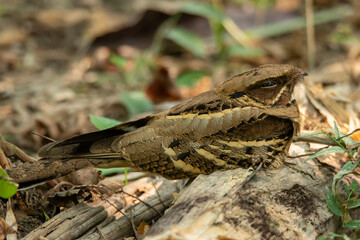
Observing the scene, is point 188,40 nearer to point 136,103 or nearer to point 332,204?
point 136,103

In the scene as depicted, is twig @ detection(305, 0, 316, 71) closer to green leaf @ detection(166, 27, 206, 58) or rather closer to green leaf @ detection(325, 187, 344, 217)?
green leaf @ detection(166, 27, 206, 58)

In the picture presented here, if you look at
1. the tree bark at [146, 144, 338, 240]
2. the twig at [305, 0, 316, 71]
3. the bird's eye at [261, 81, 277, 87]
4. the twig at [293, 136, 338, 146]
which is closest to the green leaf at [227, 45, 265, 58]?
the twig at [305, 0, 316, 71]

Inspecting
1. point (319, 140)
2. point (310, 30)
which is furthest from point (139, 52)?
point (319, 140)

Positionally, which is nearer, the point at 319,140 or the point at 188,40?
the point at 319,140

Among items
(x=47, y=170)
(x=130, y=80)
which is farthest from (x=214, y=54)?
(x=47, y=170)

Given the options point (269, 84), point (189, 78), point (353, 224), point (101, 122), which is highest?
point (269, 84)

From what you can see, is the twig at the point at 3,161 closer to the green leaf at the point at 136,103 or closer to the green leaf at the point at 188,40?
the green leaf at the point at 136,103

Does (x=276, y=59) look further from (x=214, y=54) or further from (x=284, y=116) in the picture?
(x=284, y=116)
